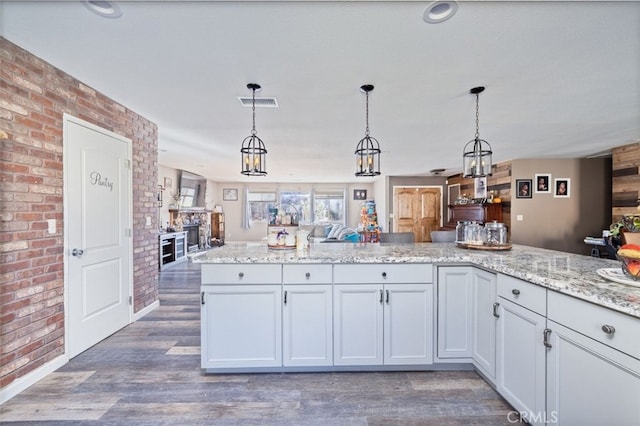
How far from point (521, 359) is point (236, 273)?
1931 millimetres

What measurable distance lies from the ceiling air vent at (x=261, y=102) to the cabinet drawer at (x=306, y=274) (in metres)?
1.75

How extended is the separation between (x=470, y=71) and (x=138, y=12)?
2.40m

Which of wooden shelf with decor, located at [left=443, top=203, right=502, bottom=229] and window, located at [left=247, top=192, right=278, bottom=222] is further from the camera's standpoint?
window, located at [left=247, top=192, right=278, bottom=222]

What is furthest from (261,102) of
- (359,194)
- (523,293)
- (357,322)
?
(359,194)

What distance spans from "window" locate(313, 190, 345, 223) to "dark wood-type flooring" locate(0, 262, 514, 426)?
800cm

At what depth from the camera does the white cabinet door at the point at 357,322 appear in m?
2.07

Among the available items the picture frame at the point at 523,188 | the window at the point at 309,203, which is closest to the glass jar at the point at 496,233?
the picture frame at the point at 523,188

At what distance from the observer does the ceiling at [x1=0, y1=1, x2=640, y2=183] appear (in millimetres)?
1593

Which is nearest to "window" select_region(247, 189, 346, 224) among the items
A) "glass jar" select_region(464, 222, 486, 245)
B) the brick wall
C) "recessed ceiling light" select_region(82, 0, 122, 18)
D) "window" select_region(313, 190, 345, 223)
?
"window" select_region(313, 190, 345, 223)

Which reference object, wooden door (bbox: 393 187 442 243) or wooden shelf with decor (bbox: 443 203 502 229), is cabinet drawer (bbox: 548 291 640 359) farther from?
wooden door (bbox: 393 187 442 243)

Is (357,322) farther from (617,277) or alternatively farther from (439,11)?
(439,11)

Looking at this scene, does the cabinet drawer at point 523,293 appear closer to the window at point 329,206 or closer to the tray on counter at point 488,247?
the tray on counter at point 488,247

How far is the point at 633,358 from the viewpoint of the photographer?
1.04 m

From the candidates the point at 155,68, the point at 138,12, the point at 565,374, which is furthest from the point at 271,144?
the point at 565,374
